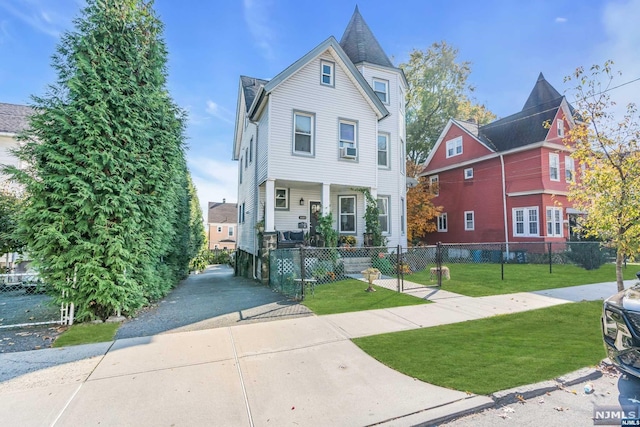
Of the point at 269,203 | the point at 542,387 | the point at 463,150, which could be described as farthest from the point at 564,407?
the point at 463,150

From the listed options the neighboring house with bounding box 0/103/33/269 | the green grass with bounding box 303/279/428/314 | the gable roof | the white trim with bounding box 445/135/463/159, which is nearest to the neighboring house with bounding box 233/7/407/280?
the gable roof

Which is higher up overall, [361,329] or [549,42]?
[549,42]

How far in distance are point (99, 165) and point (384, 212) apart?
38.3ft

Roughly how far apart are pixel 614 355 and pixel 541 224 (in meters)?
17.1

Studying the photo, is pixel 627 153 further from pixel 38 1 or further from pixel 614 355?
pixel 38 1

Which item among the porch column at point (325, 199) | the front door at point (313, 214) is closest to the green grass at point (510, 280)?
the porch column at point (325, 199)

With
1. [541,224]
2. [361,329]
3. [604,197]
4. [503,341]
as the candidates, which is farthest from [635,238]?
[541,224]

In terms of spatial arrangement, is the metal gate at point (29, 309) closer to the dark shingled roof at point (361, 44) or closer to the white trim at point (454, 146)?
the dark shingled roof at point (361, 44)

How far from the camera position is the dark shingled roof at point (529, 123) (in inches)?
706

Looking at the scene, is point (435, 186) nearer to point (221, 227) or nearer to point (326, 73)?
Answer: point (326, 73)

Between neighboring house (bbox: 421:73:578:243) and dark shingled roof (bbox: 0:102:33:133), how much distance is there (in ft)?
86.5

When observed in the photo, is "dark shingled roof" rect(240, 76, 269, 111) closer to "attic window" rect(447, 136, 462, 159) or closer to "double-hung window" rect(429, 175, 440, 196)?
"attic window" rect(447, 136, 462, 159)

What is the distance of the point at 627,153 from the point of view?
6637 millimetres

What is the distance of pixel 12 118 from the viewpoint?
16125mm
